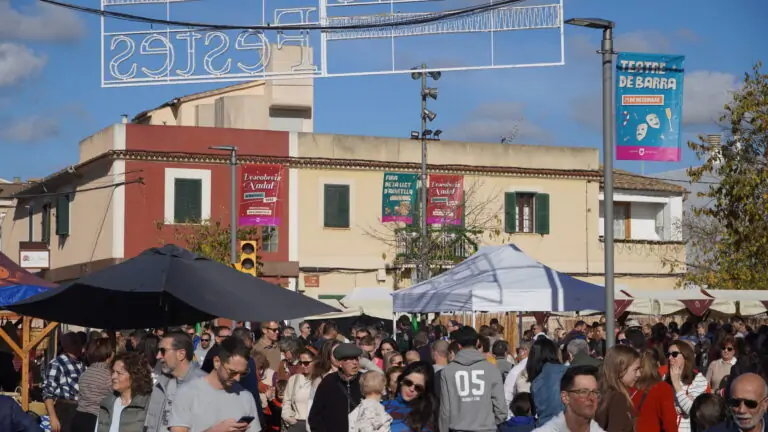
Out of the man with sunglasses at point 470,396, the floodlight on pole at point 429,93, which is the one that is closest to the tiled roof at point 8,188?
the floodlight on pole at point 429,93

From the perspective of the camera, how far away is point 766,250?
82.7 feet

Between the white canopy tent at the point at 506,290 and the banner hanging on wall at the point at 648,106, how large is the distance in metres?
2.87

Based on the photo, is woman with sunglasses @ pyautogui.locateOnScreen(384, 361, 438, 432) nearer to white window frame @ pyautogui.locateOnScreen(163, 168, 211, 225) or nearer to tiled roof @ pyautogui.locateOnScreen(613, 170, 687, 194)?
white window frame @ pyautogui.locateOnScreen(163, 168, 211, 225)

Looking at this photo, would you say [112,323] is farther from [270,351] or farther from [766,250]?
[766,250]

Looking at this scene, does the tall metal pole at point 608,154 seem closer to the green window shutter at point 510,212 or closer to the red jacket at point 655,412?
the red jacket at point 655,412

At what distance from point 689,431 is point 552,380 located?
→ 122 cm

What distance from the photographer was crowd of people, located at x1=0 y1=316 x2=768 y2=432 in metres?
7.90

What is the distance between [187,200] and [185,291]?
105 feet

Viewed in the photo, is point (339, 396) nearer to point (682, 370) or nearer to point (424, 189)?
point (682, 370)

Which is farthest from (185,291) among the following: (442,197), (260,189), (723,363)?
(442,197)

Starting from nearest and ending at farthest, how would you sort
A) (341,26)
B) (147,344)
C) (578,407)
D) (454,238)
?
(578,407)
(147,344)
(341,26)
(454,238)

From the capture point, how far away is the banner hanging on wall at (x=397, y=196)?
40844mm

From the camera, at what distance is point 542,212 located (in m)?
45.6

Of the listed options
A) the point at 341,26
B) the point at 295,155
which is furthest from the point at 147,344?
the point at 295,155
